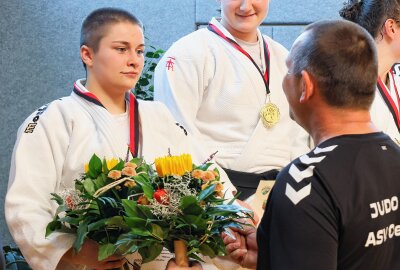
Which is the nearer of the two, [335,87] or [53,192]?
[335,87]

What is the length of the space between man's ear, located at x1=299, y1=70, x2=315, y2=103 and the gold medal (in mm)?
1579

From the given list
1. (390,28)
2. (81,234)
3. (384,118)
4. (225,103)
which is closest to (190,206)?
(81,234)

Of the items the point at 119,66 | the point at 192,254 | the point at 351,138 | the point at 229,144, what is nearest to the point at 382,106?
the point at 229,144

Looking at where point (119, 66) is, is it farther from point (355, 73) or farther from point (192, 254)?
point (355, 73)

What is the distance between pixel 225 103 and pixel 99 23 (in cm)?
70

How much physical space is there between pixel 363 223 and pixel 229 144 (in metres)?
1.67

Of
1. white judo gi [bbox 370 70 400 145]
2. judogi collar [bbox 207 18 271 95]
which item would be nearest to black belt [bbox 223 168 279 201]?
judogi collar [bbox 207 18 271 95]

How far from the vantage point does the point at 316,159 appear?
1.84 metres

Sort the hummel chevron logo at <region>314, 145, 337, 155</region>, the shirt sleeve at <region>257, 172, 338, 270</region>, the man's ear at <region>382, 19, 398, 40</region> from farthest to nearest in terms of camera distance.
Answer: the man's ear at <region>382, 19, 398, 40</region> < the hummel chevron logo at <region>314, 145, 337, 155</region> < the shirt sleeve at <region>257, 172, 338, 270</region>

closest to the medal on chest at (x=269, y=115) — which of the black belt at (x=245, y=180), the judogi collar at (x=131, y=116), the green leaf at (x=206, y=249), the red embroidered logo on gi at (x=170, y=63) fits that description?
the black belt at (x=245, y=180)

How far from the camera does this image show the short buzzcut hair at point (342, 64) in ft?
6.07

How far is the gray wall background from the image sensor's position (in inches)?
223

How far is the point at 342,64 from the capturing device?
6.06 ft

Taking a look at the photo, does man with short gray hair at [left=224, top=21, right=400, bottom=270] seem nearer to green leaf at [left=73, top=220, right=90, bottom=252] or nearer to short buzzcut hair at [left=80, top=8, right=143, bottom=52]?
green leaf at [left=73, top=220, right=90, bottom=252]
